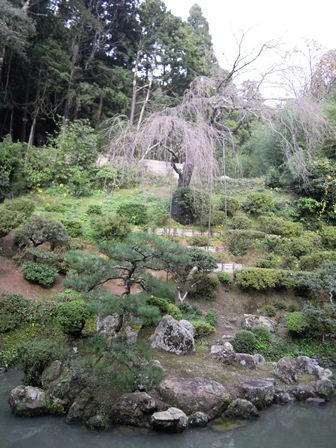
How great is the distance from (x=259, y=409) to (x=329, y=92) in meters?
15.1

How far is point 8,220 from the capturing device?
8.34 metres

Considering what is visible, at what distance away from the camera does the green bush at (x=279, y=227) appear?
37.2 feet

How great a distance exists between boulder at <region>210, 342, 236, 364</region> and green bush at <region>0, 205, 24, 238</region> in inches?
194

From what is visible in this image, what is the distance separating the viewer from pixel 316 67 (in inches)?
660

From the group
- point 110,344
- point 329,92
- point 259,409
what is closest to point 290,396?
point 259,409

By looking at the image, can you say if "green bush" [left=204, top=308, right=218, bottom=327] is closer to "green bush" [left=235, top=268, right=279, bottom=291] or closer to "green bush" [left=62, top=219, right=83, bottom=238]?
"green bush" [left=235, top=268, right=279, bottom=291]

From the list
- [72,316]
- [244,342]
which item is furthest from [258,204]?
[72,316]

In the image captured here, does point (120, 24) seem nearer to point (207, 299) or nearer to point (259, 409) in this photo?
point (207, 299)

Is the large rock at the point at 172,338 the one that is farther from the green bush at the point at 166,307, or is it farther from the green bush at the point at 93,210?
the green bush at the point at 93,210

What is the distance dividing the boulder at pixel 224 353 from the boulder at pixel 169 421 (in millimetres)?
1748

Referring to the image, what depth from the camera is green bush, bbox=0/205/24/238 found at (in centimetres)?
827

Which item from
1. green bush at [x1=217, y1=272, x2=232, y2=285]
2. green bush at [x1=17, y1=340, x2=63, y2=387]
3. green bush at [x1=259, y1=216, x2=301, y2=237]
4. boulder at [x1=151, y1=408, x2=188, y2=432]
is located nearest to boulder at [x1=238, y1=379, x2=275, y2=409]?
boulder at [x1=151, y1=408, x2=188, y2=432]

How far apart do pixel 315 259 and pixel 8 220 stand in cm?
721

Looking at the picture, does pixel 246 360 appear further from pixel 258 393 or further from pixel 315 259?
pixel 315 259
